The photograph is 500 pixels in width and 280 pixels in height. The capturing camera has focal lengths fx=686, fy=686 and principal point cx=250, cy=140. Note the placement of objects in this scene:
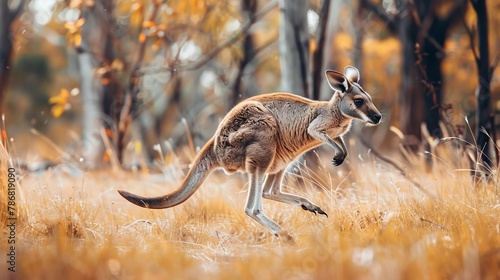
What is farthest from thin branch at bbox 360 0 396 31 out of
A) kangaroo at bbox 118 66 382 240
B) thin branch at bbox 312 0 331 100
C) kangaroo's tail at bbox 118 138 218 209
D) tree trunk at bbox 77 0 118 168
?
kangaroo's tail at bbox 118 138 218 209

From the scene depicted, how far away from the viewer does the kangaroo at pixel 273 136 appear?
4742 millimetres

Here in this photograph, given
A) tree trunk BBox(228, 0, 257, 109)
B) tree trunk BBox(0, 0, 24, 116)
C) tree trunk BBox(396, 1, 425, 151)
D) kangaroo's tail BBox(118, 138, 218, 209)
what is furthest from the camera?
tree trunk BBox(396, 1, 425, 151)

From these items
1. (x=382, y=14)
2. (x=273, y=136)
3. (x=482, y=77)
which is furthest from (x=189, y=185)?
(x=382, y=14)

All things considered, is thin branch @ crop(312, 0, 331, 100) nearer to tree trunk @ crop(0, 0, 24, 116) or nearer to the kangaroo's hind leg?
the kangaroo's hind leg

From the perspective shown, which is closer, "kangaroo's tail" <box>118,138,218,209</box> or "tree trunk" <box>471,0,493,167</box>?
"kangaroo's tail" <box>118,138,218,209</box>

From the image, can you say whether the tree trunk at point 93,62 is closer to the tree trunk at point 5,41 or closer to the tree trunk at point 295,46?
the tree trunk at point 5,41

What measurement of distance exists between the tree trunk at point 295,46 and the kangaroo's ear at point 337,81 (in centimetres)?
250

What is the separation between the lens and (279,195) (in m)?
5.12

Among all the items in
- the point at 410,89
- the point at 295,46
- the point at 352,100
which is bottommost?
the point at 410,89

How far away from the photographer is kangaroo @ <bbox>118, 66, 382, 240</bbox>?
4.74 m

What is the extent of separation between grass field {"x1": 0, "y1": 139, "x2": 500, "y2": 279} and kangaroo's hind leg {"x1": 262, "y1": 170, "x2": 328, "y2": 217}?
0.16 meters

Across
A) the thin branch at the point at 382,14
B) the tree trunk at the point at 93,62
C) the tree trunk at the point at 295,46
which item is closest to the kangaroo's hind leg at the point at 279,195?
the tree trunk at the point at 295,46

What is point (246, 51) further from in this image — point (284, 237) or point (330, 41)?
point (284, 237)

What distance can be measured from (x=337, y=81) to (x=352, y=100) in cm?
17
